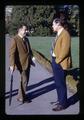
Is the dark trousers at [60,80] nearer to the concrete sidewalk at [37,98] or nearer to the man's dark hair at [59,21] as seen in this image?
the concrete sidewalk at [37,98]

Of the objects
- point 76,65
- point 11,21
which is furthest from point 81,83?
point 11,21

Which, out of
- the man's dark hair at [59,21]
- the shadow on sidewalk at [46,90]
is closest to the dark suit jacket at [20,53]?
the shadow on sidewalk at [46,90]

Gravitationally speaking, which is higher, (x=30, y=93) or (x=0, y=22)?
(x=0, y=22)

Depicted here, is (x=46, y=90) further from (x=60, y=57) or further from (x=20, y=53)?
(x=20, y=53)

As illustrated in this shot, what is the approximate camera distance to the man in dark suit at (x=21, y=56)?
12.8 m

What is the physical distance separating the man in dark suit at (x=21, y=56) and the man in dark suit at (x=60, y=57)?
0.91 ft

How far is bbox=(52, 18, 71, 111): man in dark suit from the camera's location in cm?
1282

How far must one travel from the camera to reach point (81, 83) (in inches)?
503

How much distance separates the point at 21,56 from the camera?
12.8m

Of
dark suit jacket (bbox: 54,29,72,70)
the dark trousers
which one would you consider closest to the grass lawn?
dark suit jacket (bbox: 54,29,72,70)

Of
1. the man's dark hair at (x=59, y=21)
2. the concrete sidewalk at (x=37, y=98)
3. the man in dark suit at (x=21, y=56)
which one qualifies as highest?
the man's dark hair at (x=59, y=21)

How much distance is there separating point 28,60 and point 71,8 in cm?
74
